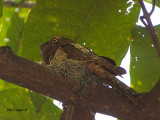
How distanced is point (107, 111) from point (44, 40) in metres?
1.32

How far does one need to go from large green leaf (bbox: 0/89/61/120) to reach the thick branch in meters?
0.92

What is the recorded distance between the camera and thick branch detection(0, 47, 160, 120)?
6.57 ft

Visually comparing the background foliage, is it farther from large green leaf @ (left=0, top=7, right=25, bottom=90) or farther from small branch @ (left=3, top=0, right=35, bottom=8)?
small branch @ (left=3, top=0, right=35, bottom=8)

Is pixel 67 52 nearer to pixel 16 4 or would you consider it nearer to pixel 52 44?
pixel 52 44

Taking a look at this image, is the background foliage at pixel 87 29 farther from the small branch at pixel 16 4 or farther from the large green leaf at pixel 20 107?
the small branch at pixel 16 4

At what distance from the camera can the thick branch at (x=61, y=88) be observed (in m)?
2.00

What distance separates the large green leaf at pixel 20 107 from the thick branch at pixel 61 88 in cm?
92

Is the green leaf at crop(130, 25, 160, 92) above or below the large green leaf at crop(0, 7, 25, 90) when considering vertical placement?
below

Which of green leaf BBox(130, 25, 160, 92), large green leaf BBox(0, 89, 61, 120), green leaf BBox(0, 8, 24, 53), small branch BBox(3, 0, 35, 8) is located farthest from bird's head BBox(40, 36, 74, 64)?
small branch BBox(3, 0, 35, 8)

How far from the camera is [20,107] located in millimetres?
3076

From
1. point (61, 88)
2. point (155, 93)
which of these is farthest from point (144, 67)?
point (61, 88)

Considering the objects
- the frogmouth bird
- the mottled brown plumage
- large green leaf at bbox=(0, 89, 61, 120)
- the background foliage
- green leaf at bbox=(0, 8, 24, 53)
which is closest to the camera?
the frogmouth bird

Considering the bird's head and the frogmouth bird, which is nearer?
the frogmouth bird

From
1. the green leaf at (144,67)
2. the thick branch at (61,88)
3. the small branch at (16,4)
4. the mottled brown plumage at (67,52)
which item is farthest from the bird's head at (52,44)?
the small branch at (16,4)
